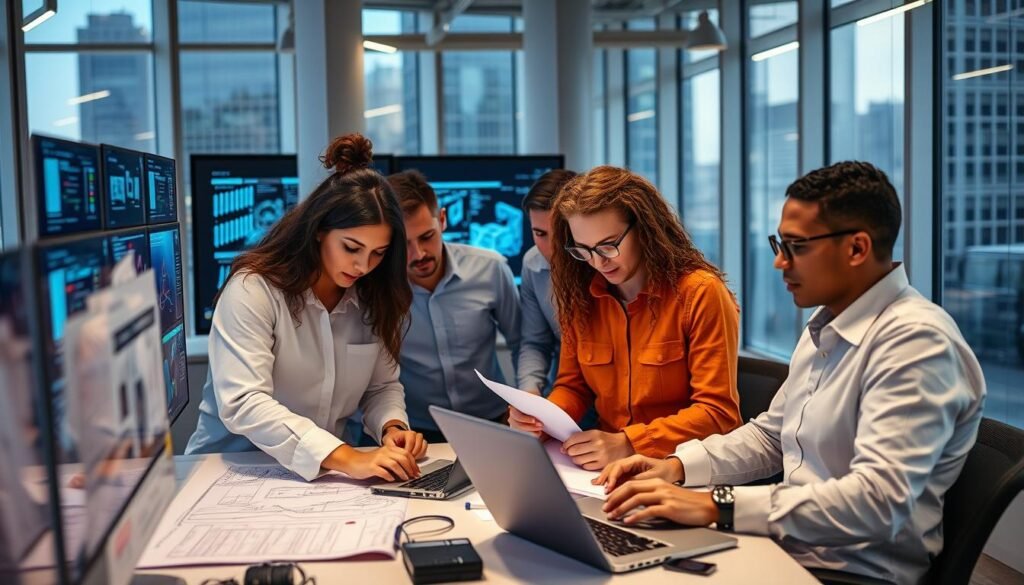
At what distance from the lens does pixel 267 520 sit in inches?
75.9

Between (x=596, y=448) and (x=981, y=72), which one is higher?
(x=981, y=72)

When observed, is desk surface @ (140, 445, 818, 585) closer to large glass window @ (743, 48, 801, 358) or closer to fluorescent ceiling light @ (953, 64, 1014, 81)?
fluorescent ceiling light @ (953, 64, 1014, 81)

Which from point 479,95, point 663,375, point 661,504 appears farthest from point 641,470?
point 479,95

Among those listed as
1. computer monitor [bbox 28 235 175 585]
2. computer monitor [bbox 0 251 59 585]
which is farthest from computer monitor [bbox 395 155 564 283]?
computer monitor [bbox 0 251 59 585]

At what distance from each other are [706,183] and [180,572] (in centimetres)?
630

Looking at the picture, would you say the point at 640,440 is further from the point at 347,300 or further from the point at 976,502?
the point at 347,300

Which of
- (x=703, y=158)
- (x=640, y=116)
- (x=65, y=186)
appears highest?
(x=640, y=116)

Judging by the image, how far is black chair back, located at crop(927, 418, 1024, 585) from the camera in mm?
1647

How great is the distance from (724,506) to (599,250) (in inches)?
32.1

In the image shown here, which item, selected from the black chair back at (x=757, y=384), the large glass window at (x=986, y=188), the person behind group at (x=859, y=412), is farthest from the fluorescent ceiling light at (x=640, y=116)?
the person behind group at (x=859, y=412)

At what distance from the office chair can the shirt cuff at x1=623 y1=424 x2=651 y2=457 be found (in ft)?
1.81

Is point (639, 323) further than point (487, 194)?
No

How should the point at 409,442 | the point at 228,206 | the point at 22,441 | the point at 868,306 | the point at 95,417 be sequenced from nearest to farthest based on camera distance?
the point at 22,441, the point at 95,417, the point at 868,306, the point at 409,442, the point at 228,206

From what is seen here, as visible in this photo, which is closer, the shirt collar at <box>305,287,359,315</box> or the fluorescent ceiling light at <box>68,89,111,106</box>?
the shirt collar at <box>305,287,359,315</box>
